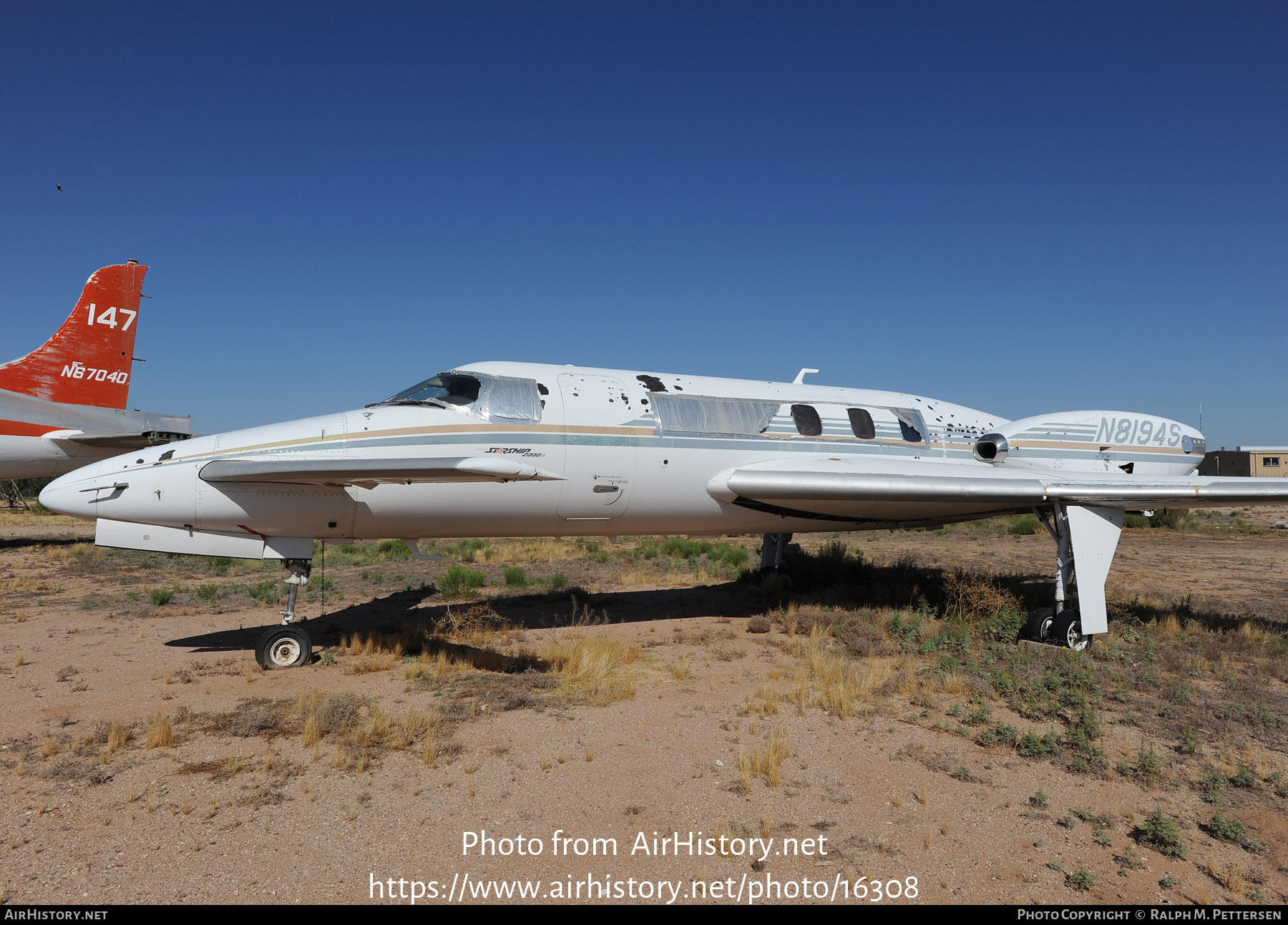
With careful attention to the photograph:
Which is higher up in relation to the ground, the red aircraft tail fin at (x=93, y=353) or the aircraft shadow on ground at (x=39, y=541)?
the red aircraft tail fin at (x=93, y=353)

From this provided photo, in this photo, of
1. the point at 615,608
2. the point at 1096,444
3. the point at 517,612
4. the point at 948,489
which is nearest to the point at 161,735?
the point at 517,612

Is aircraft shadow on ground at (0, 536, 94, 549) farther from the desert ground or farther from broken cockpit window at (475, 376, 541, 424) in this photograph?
broken cockpit window at (475, 376, 541, 424)

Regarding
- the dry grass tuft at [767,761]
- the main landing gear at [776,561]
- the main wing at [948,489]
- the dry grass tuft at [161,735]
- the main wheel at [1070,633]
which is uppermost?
the main wing at [948,489]

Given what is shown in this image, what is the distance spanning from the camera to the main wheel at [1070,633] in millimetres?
9555

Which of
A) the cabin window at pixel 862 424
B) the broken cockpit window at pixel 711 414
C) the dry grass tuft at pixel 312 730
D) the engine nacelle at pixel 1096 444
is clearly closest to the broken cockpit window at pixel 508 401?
the broken cockpit window at pixel 711 414

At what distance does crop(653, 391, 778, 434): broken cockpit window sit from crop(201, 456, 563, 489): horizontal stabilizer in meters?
2.67

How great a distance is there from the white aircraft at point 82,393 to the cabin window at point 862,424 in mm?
18486

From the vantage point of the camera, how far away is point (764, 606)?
12.9 metres

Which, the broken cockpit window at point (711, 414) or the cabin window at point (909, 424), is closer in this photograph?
the broken cockpit window at point (711, 414)

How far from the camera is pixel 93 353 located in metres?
22.4

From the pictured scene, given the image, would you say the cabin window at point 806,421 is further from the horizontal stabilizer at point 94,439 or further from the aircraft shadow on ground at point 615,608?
the horizontal stabilizer at point 94,439

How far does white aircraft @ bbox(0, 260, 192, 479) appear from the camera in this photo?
2075cm

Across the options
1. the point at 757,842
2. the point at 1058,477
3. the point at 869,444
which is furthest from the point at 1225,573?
the point at 757,842
